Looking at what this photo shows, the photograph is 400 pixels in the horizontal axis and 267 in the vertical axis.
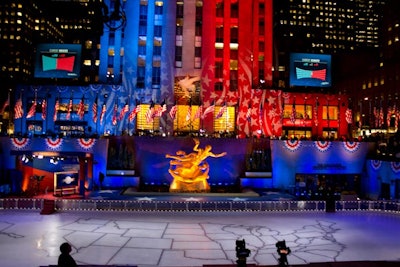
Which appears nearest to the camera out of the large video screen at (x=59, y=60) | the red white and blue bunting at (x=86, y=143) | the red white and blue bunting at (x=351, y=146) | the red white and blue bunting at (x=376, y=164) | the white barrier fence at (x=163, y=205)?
the white barrier fence at (x=163, y=205)

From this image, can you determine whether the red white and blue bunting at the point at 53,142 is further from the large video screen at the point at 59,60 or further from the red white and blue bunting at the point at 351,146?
the red white and blue bunting at the point at 351,146

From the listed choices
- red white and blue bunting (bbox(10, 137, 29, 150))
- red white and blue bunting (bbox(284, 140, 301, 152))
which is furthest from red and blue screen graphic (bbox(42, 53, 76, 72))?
red white and blue bunting (bbox(284, 140, 301, 152))

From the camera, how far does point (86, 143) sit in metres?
42.3

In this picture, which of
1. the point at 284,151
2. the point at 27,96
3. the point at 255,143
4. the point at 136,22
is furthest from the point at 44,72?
the point at 284,151

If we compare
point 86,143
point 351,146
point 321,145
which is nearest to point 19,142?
point 86,143

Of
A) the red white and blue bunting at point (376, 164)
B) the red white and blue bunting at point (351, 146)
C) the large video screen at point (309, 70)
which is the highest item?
the large video screen at point (309, 70)

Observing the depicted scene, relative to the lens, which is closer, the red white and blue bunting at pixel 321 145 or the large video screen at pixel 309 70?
the red white and blue bunting at pixel 321 145

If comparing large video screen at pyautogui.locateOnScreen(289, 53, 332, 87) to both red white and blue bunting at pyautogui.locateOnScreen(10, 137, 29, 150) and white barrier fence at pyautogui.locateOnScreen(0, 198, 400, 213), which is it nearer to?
white barrier fence at pyautogui.locateOnScreen(0, 198, 400, 213)

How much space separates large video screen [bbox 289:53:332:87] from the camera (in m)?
54.9

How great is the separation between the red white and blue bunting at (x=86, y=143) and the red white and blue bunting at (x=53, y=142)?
200cm

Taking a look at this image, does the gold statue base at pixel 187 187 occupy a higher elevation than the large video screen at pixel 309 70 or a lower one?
lower

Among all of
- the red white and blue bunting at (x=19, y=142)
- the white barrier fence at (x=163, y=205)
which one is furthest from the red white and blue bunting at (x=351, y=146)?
the red white and blue bunting at (x=19, y=142)

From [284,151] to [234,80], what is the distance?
16785 mm

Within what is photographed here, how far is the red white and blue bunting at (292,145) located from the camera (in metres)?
44.3
